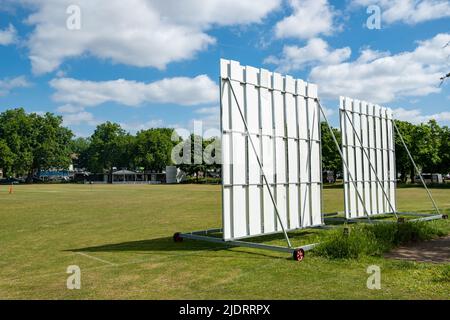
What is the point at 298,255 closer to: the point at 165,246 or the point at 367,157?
the point at 165,246

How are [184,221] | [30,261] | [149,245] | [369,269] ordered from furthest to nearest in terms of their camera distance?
[184,221] < [149,245] < [30,261] < [369,269]

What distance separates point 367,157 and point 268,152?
19.5 feet

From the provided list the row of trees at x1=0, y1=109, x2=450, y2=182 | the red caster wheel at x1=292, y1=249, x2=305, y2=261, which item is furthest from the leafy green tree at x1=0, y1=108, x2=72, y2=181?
the red caster wheel at x1=292, y1=249, x2=305, y2=261

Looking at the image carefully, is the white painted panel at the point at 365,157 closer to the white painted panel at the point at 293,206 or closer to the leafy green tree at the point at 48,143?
the white painted panel at the point at 293,206

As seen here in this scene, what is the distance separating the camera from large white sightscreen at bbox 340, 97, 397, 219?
634 inches

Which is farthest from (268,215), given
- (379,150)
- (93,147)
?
(93,147)

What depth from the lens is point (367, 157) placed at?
16391 millimetres

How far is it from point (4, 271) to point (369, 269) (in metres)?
7.77

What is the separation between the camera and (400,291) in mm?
7020

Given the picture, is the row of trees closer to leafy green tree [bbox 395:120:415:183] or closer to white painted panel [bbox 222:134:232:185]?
leafy green tree [bbox 395:120:415:183]
